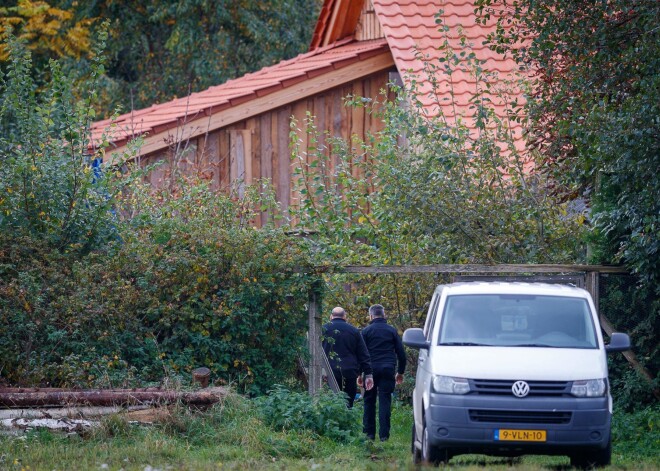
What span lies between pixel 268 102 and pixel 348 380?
296 inches

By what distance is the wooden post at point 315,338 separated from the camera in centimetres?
1416

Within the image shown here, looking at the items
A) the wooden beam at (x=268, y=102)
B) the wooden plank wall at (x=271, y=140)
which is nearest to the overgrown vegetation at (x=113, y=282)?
the wooden beam at (x=268, y=102)

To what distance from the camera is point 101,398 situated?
11.9 m

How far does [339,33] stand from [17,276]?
505 inches

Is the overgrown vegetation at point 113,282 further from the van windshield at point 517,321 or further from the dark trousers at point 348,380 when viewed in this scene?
the van windshield at point 517,321

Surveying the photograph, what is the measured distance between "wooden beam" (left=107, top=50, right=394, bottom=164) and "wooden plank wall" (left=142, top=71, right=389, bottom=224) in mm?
211

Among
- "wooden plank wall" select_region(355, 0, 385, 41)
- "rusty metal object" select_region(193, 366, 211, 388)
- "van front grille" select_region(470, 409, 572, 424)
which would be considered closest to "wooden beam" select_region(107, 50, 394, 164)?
"wooden plank wall" select_region(355, 0, 385, 41)

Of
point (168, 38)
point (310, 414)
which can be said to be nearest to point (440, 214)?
point (310, 414)

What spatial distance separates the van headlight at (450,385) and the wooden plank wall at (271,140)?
10343 mm

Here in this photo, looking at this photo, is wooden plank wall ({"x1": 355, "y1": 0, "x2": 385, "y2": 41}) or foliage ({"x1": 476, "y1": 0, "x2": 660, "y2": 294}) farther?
wooden plank wall ({"x1": 355, "y1": 0, "x2": 385, "y2": 41})

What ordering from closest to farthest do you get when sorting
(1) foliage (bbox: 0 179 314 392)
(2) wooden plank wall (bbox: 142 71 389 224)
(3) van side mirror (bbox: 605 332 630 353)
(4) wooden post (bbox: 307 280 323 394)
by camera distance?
(3) van side mirror (bbox: 605 332 630 353)
(1) foliage (bbox: 0 179 314 392)
(4) wooden post (bbox: 307 280 323 394)
(2) wooden plank wall (bbox: 142 71 389 224)

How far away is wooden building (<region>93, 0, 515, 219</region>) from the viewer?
20.1m

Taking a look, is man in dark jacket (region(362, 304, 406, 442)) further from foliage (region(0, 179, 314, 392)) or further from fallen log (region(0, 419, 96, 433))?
fallen log (region(0, 419, 96, 433))

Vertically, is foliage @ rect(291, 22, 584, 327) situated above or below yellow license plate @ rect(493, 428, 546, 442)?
above
